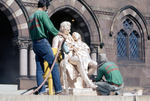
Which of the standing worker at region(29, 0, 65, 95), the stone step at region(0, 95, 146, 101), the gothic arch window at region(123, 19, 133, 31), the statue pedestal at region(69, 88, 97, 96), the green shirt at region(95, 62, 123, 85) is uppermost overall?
the gothic arch window at region(123, 19, 133, 31)

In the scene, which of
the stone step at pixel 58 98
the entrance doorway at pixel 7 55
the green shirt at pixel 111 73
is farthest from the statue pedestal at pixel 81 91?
the entrance doorway at pixel 7 55

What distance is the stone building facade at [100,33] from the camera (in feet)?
38.4

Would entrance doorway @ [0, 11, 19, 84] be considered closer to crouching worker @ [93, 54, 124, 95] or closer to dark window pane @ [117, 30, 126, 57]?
dark window pane @ [117, 30, 126, 57]

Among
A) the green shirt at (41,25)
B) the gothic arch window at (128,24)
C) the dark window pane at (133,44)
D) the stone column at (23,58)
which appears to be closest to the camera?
the green shirt at (41,25)

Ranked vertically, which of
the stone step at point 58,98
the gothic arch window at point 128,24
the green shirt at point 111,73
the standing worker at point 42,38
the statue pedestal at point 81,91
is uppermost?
the gothic arch window at point 128,24

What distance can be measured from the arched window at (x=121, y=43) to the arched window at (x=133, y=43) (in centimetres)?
33

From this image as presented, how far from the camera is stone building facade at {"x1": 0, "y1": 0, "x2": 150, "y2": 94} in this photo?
1172 centimetres

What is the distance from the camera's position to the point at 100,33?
43.8 feet

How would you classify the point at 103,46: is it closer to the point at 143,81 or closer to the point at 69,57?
the point at 143,81

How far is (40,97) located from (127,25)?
1043 centimetres

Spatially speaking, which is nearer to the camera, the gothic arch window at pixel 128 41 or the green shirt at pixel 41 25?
the green shirt at pixel 41 25

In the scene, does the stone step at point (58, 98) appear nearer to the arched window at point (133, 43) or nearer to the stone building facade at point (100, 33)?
the stone building facade at point (100, 33)

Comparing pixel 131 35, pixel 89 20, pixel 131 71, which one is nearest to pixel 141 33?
pixel 131 35

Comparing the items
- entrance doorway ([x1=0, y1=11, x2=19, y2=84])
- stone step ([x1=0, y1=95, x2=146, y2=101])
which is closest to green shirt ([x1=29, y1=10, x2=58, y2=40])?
stone step ([x1=0, y1=95, x2=146, y2=101])
